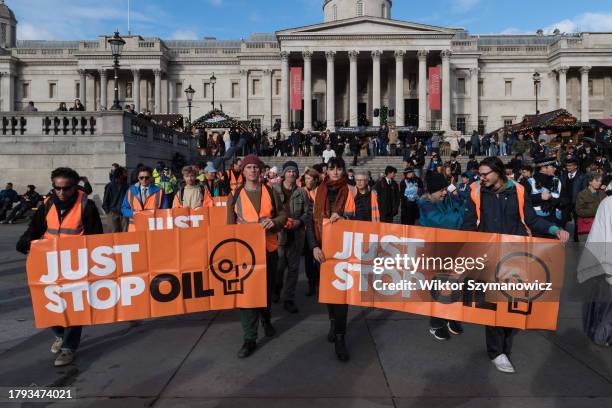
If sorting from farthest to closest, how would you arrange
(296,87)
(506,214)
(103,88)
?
(103,88) → (296,87) → (506,214)

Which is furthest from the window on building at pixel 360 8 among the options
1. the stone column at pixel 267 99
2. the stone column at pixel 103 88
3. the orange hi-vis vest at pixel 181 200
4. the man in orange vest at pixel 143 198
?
the man in orange vest at pixel 143 198

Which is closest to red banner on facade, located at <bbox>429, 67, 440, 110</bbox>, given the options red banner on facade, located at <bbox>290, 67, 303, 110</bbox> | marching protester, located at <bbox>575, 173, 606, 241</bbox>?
red banner on facade, located at <bbox>290, 67, 303, 110</bbox>

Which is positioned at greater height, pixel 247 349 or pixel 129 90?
pixel 129 90

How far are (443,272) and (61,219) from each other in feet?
13.1

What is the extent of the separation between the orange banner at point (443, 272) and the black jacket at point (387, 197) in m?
5.17

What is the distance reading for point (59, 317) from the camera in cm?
496

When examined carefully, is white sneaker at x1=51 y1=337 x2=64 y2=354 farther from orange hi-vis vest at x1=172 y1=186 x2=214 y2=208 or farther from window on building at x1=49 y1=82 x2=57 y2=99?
window on building at x1=49 y1=82 x2=57 y2=99

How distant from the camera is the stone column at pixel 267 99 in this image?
192 ft

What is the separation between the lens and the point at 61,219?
5.15 metres

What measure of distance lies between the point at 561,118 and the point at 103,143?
26.6 m

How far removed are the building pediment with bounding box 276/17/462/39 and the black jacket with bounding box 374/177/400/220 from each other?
43.6 metres

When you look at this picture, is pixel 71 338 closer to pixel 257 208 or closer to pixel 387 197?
pixel 257 208

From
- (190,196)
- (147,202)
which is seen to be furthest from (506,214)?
(147,202)

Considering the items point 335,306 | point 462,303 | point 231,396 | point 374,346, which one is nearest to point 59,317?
point 231,396
